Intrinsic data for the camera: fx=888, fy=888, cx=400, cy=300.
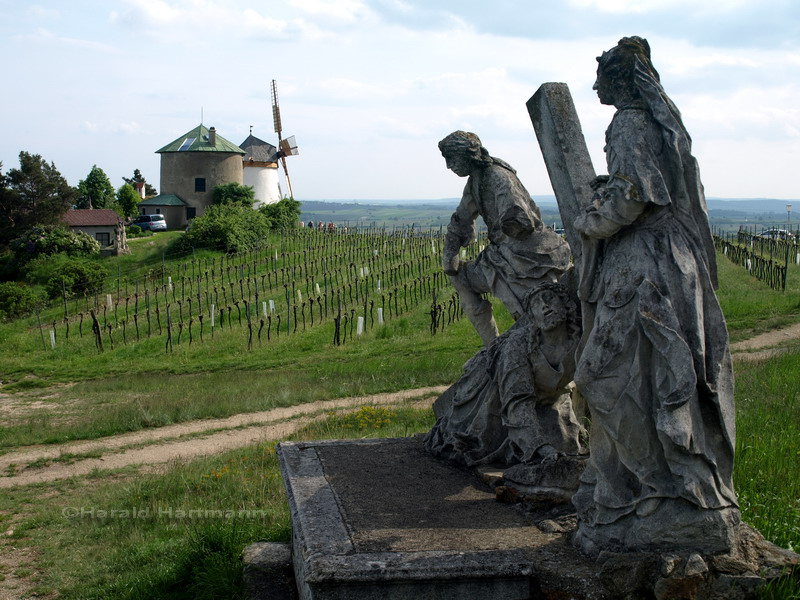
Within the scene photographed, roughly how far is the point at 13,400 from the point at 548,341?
13775 millimetres

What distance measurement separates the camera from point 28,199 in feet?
155

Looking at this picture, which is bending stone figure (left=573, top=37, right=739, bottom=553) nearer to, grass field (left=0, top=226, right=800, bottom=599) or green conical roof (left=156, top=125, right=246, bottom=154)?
grass field (left=0, top=226, right=800, bottom=599)

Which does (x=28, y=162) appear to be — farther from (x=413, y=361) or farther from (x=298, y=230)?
(x=413, y=361)

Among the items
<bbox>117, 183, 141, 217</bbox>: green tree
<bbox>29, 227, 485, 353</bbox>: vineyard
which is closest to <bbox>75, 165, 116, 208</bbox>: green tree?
<bbox>117, 183, 141, 217</bbox>: green tree

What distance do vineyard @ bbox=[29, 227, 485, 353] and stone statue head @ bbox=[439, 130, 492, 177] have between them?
1336 centimetres

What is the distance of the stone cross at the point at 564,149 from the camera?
6.30 meters

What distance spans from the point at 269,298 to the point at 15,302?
981cm

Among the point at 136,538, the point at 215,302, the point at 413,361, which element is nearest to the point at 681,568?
the point at 136,538

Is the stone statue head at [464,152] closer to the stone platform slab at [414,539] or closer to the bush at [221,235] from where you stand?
the stone platform slab at [414,539]

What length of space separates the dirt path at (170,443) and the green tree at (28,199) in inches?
1424

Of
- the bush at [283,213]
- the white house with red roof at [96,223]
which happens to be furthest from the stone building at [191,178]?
the bush at [283,213]

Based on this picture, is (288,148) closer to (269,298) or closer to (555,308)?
(269,298)

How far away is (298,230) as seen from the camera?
1779 inches

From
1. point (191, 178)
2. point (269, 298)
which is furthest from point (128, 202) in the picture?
point (269, 298)
